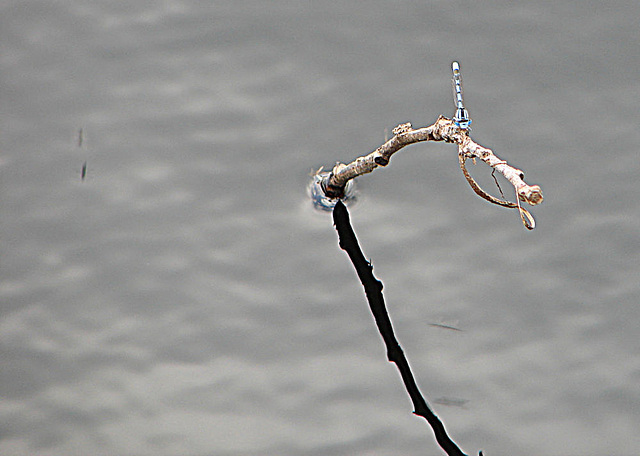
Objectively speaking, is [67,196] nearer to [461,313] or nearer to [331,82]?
[331,82]

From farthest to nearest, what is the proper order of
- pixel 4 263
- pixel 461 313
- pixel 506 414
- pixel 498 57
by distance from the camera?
1. pixel 498 57
2. pixel 4 263
3. pixel 461 313
4. pixel 506 414

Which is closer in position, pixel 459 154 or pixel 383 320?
pixel 459 154

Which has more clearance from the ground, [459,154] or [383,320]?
[459,154]

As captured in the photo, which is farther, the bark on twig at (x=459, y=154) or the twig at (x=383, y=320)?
the twig at (x=383, y=320)

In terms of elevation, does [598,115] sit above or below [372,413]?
A: above

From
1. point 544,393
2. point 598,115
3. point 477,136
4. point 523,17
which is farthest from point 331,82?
point 544,393
